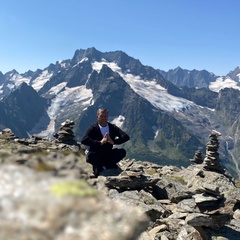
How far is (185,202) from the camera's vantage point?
19578 millimetres

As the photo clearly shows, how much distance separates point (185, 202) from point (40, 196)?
1683 cm

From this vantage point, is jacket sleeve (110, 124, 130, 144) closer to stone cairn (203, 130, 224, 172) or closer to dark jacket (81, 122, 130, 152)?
dark jacket (81, 122, 130, 152)

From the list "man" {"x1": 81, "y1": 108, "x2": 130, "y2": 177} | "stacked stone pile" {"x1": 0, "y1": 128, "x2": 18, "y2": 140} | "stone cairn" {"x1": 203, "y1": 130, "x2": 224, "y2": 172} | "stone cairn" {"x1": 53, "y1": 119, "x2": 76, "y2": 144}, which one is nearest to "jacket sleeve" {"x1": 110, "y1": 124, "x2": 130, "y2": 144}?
"man" {"x1": 81, "y1": 108, "x2": 130, "y2": 177}

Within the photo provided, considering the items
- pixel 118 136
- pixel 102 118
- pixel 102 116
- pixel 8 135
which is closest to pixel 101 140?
pixel 118 136

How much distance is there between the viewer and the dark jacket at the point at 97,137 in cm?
2070

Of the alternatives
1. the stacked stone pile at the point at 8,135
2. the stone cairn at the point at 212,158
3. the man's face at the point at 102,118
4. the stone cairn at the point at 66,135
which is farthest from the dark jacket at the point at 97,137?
the stacked stone pile at the point at 8,135

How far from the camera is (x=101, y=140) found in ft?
67.8

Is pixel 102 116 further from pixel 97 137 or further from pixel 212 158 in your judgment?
pixel 212 158

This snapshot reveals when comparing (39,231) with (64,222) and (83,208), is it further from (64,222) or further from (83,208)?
(83,208)

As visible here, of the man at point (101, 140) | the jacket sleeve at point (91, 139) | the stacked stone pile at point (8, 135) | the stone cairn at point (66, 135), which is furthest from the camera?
the stacked stone pile at point (8, 135)

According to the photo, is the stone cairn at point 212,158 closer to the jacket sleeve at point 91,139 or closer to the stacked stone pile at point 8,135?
the jacket sleeve at point 91,139

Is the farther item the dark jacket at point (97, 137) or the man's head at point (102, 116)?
the dark jacket at point (97, 137)

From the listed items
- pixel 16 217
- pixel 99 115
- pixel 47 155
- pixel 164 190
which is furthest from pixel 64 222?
pixel 164 190

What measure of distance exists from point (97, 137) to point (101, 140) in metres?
0.53
